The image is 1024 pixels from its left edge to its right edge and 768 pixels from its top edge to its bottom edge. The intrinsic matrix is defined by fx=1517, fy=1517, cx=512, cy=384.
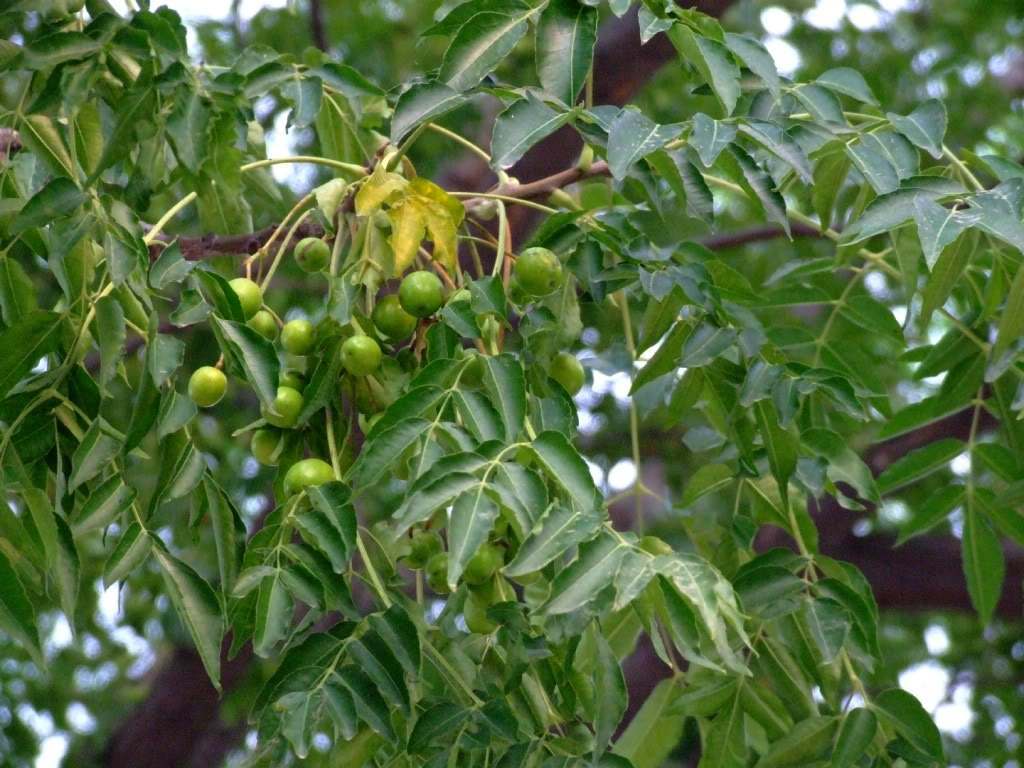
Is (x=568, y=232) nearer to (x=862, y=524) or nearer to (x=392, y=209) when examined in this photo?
(x=392, y=209)

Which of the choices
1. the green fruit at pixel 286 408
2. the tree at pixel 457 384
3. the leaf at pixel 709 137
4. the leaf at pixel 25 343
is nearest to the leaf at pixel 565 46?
Answer: the tree at pixel 457 384

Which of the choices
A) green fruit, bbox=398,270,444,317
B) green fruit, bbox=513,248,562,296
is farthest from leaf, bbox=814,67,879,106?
green fruit, bbox=398,270,444,317

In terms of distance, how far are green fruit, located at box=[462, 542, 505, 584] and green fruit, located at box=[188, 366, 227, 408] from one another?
0.27 metres

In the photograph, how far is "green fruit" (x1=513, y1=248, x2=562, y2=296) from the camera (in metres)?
1.33

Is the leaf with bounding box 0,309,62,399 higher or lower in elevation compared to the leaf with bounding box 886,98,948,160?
higher

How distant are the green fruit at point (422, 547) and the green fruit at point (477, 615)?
0.17 ft

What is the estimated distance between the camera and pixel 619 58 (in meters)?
2.96

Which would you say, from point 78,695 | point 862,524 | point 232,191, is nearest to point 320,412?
point 232,191

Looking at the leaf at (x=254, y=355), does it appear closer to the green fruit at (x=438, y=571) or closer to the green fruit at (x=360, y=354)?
the green fruit at (x=360, y=354)

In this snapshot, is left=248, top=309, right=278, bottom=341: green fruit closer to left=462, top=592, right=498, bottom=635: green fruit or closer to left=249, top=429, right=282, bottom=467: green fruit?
left=249, top=429, right=282, bottom=467: green fruit

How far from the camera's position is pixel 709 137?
1224mm

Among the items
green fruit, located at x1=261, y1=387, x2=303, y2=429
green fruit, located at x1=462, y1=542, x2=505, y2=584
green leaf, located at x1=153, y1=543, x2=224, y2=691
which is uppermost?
green fruit, located at x1=261, y1=387, x2=303, y2=429

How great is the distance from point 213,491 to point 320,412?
0.45ft

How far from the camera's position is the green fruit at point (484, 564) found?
126 centimetres
